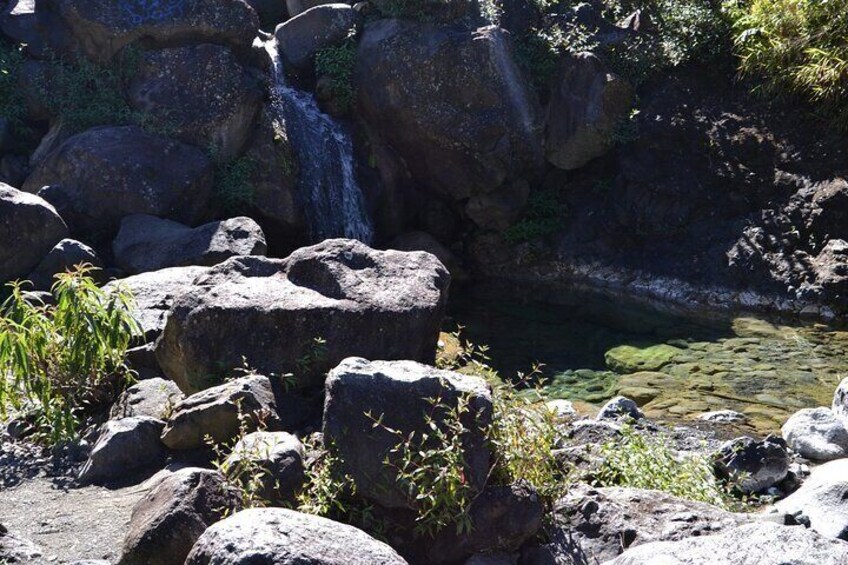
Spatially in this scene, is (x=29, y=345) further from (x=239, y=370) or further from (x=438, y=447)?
(x=438, y=447)

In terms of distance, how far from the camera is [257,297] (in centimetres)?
704

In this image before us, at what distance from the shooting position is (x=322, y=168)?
605 inches

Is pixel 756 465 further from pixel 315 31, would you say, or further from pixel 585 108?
pixel 315 31

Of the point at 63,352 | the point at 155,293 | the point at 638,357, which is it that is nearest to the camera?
the point at 63,352

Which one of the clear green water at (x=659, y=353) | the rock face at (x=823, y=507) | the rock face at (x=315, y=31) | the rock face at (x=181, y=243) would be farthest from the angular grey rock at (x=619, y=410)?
the rock face at (x=315, y=31)

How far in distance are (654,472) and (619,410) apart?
8.28 ft

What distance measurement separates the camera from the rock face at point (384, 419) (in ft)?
17.1

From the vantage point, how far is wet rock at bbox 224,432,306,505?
5391 millimetres

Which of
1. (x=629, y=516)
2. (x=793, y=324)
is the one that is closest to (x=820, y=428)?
(x=629, y=516)

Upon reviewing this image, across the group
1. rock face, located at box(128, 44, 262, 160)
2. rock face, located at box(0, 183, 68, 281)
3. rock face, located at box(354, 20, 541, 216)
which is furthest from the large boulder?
rock face, located at box(0, 183, 68, 281)

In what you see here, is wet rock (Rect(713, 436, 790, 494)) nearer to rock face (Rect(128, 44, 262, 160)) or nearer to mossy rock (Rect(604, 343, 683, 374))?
mossy rock (Rect(604, 343, 683, 374))

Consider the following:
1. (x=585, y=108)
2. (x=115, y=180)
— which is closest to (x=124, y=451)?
(x=115, y=180)

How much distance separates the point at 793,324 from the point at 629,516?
8.46 meters

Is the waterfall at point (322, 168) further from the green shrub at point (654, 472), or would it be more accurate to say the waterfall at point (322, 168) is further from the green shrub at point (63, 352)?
the green shrub at point (654, 472)
